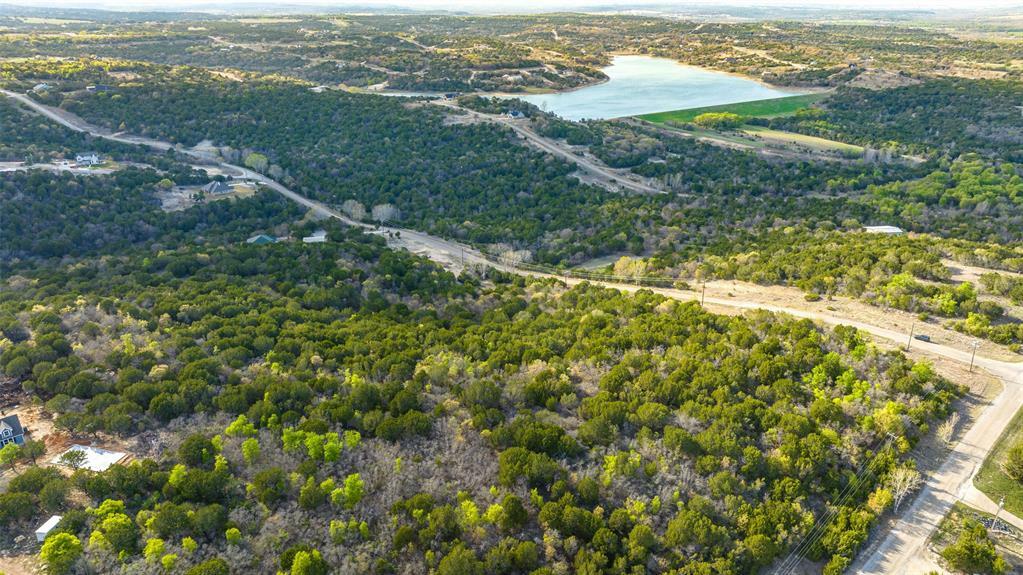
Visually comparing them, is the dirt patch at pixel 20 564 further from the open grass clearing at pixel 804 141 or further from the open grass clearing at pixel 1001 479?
the open grass clearing at pixel 804 141

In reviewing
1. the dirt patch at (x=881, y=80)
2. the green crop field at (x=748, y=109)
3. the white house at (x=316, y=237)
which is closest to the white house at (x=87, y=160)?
the white house at (x=316, y=237)

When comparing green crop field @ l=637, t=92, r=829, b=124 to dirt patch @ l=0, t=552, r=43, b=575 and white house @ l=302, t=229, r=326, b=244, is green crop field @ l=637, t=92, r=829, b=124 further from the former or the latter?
dirt patch @ l=0, t=552, r=43, b=575

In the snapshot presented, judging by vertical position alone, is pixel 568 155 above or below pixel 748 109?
below

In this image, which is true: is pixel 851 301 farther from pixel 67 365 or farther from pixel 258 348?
pixel 67 365

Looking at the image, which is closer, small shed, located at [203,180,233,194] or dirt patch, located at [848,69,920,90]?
small shed, located at [203,180,233,194]

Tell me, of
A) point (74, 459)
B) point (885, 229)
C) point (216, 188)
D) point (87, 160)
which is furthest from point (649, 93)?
point (74, 459)

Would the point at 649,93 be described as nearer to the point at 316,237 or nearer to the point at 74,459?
the point at 316,237

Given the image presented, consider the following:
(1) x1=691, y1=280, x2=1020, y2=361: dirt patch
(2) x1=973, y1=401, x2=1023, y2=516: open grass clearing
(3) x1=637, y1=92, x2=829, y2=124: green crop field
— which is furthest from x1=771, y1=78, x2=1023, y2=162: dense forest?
(2) x1=973, y1=401, x2=1023, y2=516: open grass clearing
